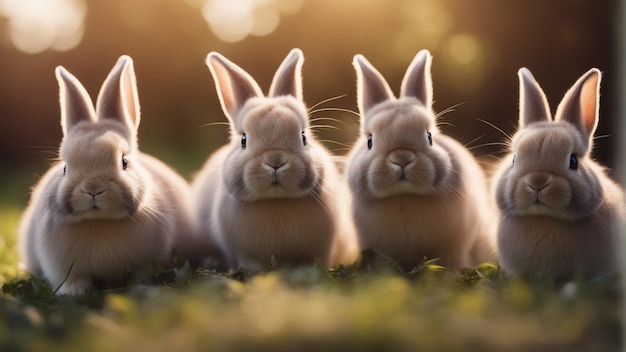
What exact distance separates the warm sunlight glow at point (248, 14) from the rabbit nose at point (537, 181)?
7.24 feet

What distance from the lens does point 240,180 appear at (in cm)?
373

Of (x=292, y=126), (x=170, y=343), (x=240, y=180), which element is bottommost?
(x=170, y=343)

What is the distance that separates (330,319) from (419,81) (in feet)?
6.86

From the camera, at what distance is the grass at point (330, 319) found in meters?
2.18

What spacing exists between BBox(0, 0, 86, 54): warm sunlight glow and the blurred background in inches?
0.5

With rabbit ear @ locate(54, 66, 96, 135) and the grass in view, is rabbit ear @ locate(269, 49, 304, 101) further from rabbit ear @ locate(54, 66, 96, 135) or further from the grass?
the grass

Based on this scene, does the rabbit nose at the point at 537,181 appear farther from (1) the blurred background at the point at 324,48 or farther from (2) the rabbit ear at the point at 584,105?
(1) the blurred background at the point at 324,48

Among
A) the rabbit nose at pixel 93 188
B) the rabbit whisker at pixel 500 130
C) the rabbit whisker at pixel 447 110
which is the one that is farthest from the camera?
the rabbit whisker at pixel 447 110

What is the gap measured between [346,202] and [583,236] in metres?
1.27

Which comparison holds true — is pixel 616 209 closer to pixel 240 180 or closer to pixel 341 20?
pixel 240 180

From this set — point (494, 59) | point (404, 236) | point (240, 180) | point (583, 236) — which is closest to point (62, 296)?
point (240, 180)

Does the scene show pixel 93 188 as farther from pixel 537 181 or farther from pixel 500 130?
pixel 500 130

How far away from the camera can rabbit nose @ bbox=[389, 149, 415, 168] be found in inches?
144

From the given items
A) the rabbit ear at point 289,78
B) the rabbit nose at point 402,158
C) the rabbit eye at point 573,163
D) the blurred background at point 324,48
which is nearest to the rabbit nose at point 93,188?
the blurred background at point 324,48
